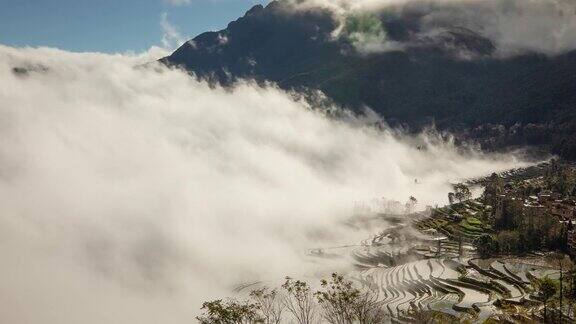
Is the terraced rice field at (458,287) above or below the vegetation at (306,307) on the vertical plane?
above

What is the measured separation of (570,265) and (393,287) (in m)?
58.3

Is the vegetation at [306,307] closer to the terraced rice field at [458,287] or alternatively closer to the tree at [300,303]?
the tree at [300,303]

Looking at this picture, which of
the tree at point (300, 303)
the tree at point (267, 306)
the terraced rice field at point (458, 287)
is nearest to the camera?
the tree at point (300, 303)

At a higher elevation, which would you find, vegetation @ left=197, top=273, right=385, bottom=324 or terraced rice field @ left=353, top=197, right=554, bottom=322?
terraced rice field @ left=353, top=197, right=554, bottom=322

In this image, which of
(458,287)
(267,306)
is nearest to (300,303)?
(267,306)

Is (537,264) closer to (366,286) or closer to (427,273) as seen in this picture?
(427,273)

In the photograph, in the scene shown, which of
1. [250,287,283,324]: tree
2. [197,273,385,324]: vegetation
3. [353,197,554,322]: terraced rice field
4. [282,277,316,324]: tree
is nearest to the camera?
[197,273,385,324]: vegetation

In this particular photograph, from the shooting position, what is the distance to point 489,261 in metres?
189

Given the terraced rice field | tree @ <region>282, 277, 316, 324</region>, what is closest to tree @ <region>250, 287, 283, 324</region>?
tree @ <region>282, 277, 316, 324</region>

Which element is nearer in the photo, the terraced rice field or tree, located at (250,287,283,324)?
tree, located at (250,287,283,324)

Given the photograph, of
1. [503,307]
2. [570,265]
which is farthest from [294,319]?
[570,265]

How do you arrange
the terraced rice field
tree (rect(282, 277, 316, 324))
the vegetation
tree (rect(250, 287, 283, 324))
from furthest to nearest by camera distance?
the terraced rice field
tree (rect(250, 287, 283, 324))
tree (rect(282, 277, 316, 324))
the vegetation

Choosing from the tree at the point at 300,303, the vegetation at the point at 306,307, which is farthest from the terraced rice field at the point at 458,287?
the tree at the point at 300,303

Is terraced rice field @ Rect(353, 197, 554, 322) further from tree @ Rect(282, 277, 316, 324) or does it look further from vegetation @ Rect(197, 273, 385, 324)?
tree @ Rect(282, 277, 316, 324)
